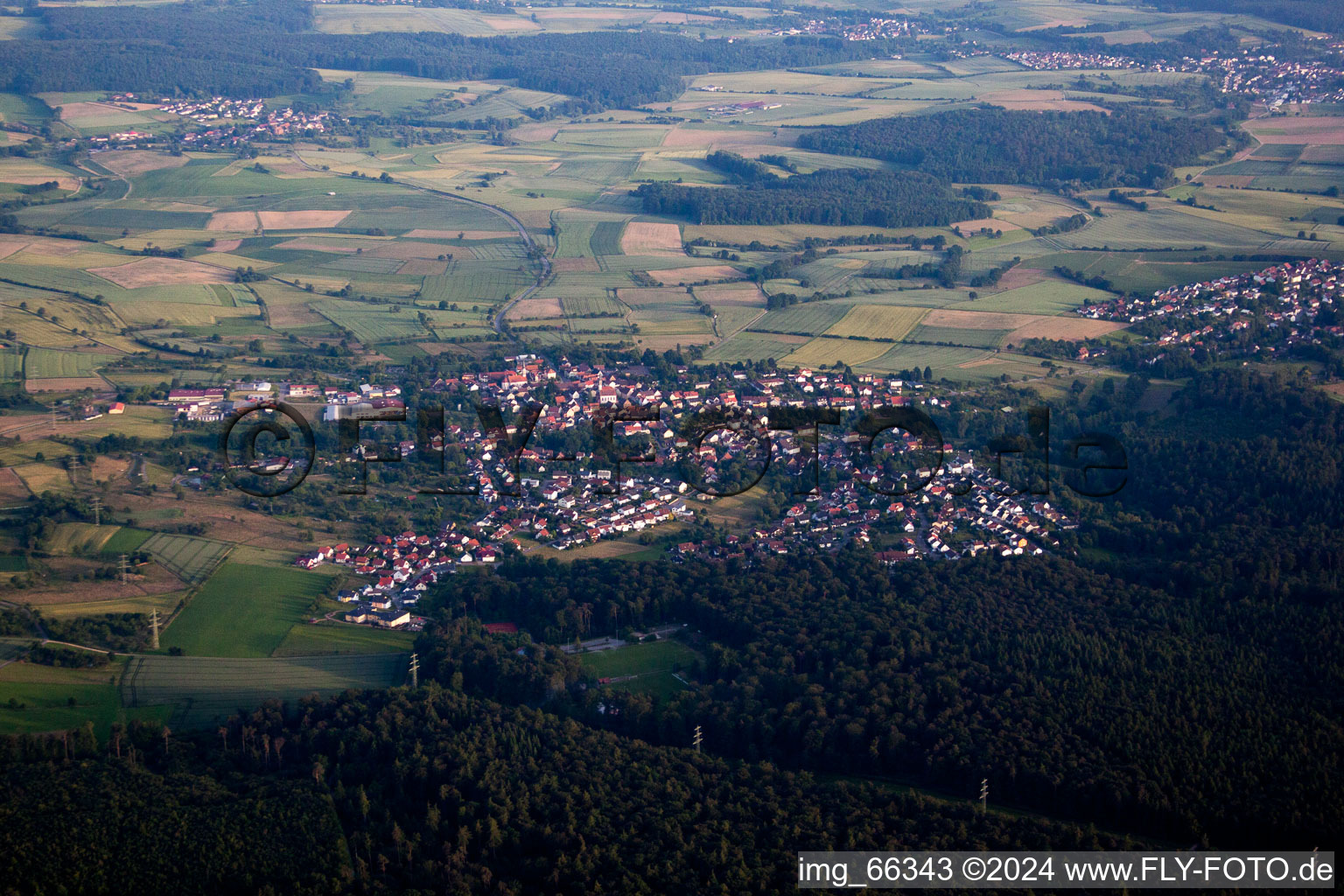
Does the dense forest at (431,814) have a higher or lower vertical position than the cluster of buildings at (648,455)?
lower

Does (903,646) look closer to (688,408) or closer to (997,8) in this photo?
(688,408)

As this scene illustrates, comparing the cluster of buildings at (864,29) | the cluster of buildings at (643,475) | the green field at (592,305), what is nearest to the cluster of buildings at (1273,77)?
the cluster of buildings at (864,29)

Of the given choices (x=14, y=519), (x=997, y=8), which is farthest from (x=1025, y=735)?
(x=997, y=8)

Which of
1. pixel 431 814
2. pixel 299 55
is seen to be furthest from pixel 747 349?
pixel 299 55

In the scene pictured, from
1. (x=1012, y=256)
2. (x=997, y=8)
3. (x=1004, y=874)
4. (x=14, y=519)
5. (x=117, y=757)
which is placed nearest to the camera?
(x=1004, y=874)

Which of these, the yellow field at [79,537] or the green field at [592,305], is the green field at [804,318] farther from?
the yellow field at [79,537]

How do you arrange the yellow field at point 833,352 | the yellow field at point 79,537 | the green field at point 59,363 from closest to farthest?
the yellow field at point 79,537
the green field at point 59,363
the yellow field at point 833,352

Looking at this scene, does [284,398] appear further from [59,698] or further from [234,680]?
[59,698]
